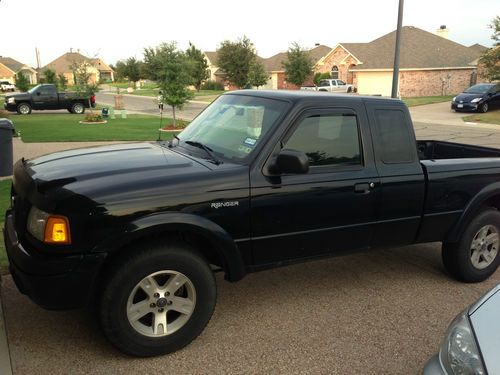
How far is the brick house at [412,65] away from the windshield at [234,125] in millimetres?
42611

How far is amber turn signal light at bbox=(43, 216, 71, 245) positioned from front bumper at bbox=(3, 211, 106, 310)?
0.31 ft

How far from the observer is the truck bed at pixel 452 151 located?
5.24 meters

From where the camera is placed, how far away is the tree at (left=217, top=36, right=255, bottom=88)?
183ft

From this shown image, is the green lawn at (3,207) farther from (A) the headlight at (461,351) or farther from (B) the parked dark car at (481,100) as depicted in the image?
(B) the parked dark car at (481,100)

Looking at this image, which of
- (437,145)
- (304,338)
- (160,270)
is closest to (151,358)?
(160,270)

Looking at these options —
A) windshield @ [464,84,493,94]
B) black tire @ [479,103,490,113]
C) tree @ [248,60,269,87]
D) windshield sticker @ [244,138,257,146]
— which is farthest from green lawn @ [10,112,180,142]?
tree @ [248,60,269,87]

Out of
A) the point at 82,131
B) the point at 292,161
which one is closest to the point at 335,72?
the point at 82,131

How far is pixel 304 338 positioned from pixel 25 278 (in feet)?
6.63

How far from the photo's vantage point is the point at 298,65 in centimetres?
4603

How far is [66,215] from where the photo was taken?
293cm

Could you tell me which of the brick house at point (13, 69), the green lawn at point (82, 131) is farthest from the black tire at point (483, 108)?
the brick house at point (13, 69)

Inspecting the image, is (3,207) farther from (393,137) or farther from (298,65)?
(298,65)

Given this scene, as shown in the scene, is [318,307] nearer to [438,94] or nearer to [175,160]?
[175,160]

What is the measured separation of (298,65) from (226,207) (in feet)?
146
